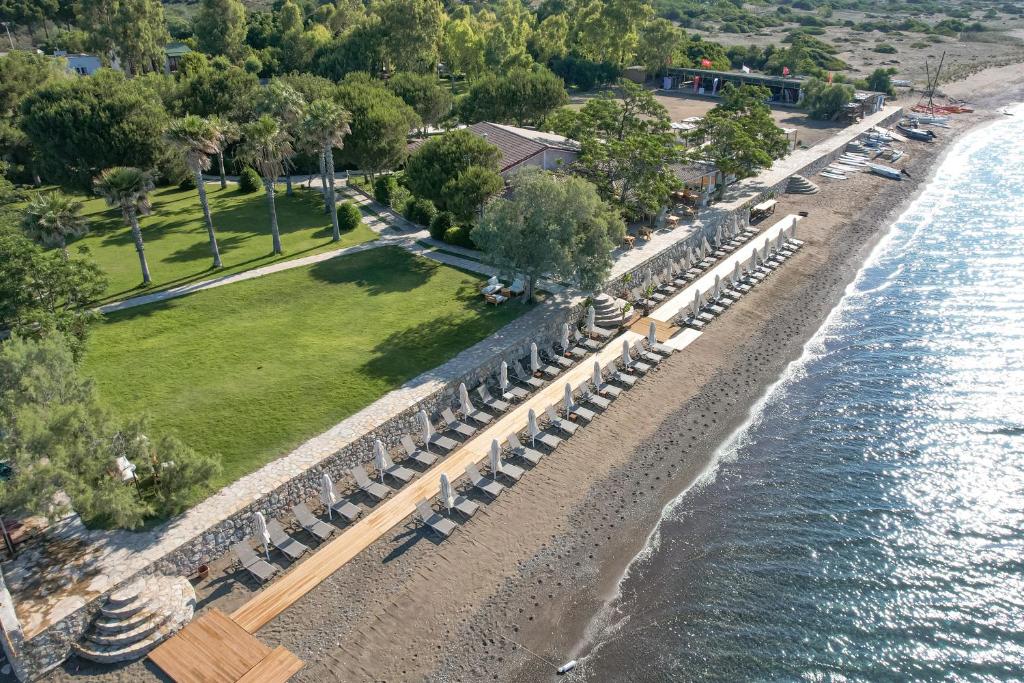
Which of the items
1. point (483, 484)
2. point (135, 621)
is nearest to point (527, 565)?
point (483, 484)

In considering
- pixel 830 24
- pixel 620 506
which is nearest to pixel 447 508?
pixel 620 506

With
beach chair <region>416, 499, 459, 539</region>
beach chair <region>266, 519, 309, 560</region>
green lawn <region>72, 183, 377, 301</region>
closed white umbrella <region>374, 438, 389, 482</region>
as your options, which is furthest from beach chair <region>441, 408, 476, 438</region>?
green lawn <region>72, 183, 377, 301</region>

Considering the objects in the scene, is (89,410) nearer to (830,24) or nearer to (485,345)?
(485,345)

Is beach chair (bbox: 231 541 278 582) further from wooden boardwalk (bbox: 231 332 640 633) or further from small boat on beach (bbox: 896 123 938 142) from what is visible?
small boat on beach (bbox: 896 123 938 142)

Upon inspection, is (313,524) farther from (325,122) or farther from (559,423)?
(325,122)

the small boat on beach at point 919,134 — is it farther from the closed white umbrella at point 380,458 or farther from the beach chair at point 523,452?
the closed white umbrella at point 380,458
